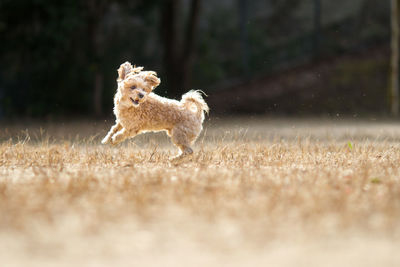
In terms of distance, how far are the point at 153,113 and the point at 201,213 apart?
10.5 feet

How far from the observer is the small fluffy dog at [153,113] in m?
7.41

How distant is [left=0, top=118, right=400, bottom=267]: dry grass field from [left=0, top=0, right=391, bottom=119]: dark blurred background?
11366mm

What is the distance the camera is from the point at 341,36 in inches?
959

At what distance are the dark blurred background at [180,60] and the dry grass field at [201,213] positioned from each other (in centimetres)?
1137

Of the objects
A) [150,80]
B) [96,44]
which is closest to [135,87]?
[150,80]

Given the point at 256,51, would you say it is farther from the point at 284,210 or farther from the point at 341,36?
the point at 284,210

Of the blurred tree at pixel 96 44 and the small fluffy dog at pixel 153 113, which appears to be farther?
the blurred tree at pixel 96 44

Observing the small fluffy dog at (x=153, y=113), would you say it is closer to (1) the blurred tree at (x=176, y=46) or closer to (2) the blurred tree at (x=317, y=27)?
(1) the blurred tree at (x=176, y=46)

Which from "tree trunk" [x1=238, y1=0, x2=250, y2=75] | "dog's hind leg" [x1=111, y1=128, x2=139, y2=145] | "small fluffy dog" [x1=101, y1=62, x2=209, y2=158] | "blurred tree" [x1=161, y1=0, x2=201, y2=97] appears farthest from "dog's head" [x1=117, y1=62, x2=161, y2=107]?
"tree trunk" [x1=238, y1=0, x2=250, y2=75]

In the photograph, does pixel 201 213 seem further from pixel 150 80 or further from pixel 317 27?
pixel 317 27

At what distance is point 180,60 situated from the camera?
68.3ft

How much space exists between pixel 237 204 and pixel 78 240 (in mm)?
1458

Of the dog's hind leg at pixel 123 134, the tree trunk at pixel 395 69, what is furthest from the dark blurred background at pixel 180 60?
the dog's hind leg at pixel 123 134

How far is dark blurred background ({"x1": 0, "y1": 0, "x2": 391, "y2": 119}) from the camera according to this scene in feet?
59.0
